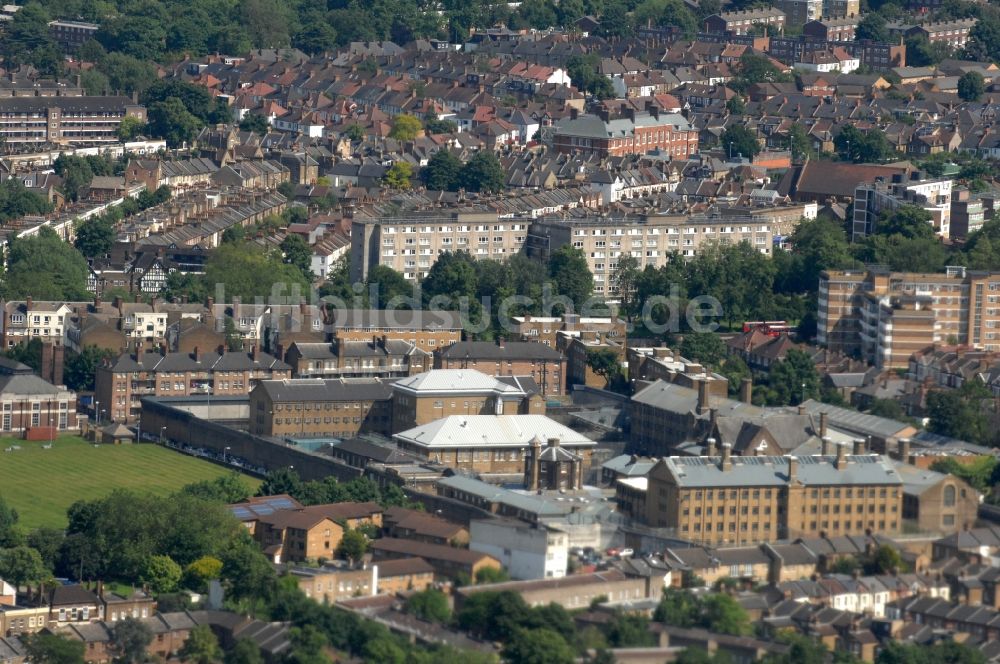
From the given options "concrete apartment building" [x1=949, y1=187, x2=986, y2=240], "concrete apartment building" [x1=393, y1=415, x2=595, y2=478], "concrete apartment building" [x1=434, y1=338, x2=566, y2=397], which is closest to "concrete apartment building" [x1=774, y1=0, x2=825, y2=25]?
"concrete apartment building" [x1=949, y1=187, x2=986, y2=240]

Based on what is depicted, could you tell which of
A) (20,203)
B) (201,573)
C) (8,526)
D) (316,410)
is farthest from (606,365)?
(20,203)

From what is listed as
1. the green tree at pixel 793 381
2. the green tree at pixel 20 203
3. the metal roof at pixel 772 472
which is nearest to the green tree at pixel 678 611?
the metal roof at pixel 772 472

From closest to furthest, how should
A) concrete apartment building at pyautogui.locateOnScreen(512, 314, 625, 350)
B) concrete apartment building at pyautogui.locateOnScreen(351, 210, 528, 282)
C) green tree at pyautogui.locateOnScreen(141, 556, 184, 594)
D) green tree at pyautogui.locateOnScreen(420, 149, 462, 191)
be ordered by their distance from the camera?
green tree at pyautogui.locateOnScreen(141, 556, 184, 594)
concrete apartment building at pyautogui.locateOnScreen(512, 314, 625, 350)
concrete apartment building at pyautogui.locateOnScreen(351, 210, 528, 282)
green tree at pyautogui.locateOnScreen(420, 149, 462, 191)

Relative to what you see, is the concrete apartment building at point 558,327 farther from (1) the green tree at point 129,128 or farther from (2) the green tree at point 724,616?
(1) the green tree at point 129,128

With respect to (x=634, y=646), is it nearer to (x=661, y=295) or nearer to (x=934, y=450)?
(x=934, y=450)

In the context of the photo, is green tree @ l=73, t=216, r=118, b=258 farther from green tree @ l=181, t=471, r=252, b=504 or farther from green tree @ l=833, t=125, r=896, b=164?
green tree @ l=833, t=125, r=896, b=164

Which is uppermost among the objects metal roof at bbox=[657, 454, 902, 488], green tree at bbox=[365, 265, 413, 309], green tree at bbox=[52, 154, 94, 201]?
green tree at bbox=[52, 154, 94, 201]
